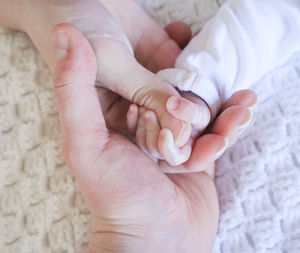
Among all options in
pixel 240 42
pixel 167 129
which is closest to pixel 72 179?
pixel 167 129

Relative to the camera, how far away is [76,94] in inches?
20.3

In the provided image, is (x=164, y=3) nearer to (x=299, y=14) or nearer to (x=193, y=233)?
(x=299, y=14)

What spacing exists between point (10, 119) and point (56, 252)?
0.31 m

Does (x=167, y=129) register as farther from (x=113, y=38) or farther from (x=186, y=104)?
(x=113, y=38)

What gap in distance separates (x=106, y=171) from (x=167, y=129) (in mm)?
121

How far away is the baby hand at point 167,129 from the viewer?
1.63 feet

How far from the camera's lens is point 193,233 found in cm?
59

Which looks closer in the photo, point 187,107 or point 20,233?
point 187,107

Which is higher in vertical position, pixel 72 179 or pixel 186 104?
pixel 186 104

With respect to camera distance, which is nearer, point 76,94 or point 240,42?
point 76,94

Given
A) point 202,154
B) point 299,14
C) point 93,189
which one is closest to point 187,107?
point 202,154

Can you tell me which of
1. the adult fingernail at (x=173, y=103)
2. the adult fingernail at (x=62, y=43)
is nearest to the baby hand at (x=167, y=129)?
the adult fingernail at (x=173, y=103)

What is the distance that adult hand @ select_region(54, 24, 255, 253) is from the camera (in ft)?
1.69

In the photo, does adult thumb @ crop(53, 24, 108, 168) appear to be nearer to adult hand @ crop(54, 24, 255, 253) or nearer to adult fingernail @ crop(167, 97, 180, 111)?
adult hand @ crop(54, 24, 255, 253)
